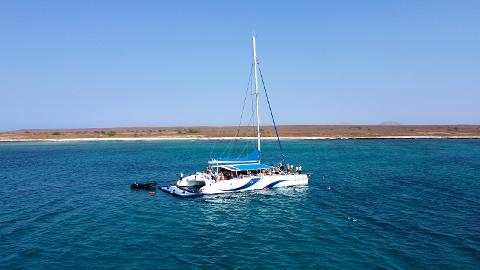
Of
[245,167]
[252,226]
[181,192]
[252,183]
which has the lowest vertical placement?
[252,226]

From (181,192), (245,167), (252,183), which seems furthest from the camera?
(245,167)

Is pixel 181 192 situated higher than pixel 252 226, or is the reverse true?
pixel 181 192

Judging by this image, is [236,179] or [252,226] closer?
[252,226]

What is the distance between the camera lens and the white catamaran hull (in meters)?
45.1

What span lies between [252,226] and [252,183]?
1536 centimetres

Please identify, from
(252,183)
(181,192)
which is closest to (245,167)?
(252,183)

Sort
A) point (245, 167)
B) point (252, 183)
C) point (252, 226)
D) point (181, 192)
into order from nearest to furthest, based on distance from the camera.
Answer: point (252, 226) < point (181, 192) < point (252, 183) < point (245, 167)

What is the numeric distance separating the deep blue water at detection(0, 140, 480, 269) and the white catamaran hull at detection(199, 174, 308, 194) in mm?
1261

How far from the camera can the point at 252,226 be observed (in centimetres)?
3158

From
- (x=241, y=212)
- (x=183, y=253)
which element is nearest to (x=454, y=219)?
(x=241, y=212)

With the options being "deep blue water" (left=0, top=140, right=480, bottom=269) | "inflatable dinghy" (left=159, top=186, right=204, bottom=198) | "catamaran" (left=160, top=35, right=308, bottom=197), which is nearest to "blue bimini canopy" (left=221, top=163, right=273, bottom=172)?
"catamaran" (left=160, top=35, right=308, bottom=197)

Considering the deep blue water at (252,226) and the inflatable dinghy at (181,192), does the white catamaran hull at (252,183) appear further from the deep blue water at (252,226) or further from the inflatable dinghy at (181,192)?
the deep blue water at (252,226)

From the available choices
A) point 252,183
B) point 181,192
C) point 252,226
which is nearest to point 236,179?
point 252,183

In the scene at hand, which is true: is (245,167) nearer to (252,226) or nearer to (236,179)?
(236,179)
